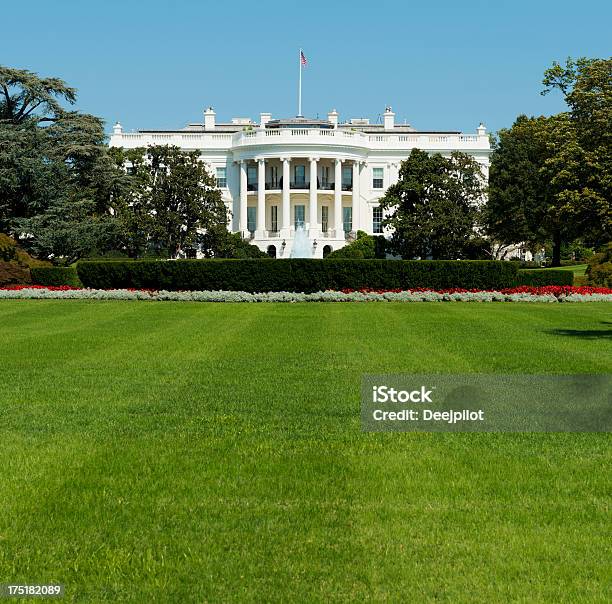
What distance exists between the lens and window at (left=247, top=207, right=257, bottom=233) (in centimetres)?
7469

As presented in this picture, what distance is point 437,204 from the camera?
54.1 m

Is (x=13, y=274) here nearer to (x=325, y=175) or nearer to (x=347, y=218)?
(x=325, y=175)

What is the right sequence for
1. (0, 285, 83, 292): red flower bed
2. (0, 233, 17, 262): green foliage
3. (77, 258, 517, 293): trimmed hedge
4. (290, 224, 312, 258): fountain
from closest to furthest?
(77, 258, 517, 293): trimmed hedge, (0, 285, 83, 292): red flower bed, (0, 233, 17, 262): green foliage, (290, 224, 312, 258): fountain

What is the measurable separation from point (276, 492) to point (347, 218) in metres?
68.7

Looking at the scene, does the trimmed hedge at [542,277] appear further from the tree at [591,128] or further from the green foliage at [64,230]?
the green foliage at [64,230]

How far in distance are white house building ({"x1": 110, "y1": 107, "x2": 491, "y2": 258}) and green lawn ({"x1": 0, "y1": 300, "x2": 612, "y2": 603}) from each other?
5715 centimetres

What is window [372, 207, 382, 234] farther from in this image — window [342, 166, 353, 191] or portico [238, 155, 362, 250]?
window [342, 166, 353, 191]

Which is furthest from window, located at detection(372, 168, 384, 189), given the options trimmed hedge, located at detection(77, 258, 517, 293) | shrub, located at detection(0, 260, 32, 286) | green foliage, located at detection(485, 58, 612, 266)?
shrub, located at detection(0, 260, 32, 286)

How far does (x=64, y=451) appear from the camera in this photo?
780cm

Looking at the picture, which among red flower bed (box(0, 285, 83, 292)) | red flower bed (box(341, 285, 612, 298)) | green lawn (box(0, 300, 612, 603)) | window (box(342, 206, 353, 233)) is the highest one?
window (box(342, 206, 353, 233))

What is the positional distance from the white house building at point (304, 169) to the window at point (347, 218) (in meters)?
0.08

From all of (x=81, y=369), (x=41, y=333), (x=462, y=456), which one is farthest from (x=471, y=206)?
(x=462, y=456)

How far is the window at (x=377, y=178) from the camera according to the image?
254 feet

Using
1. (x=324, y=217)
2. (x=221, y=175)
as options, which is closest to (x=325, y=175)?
(x=324, y=217)
